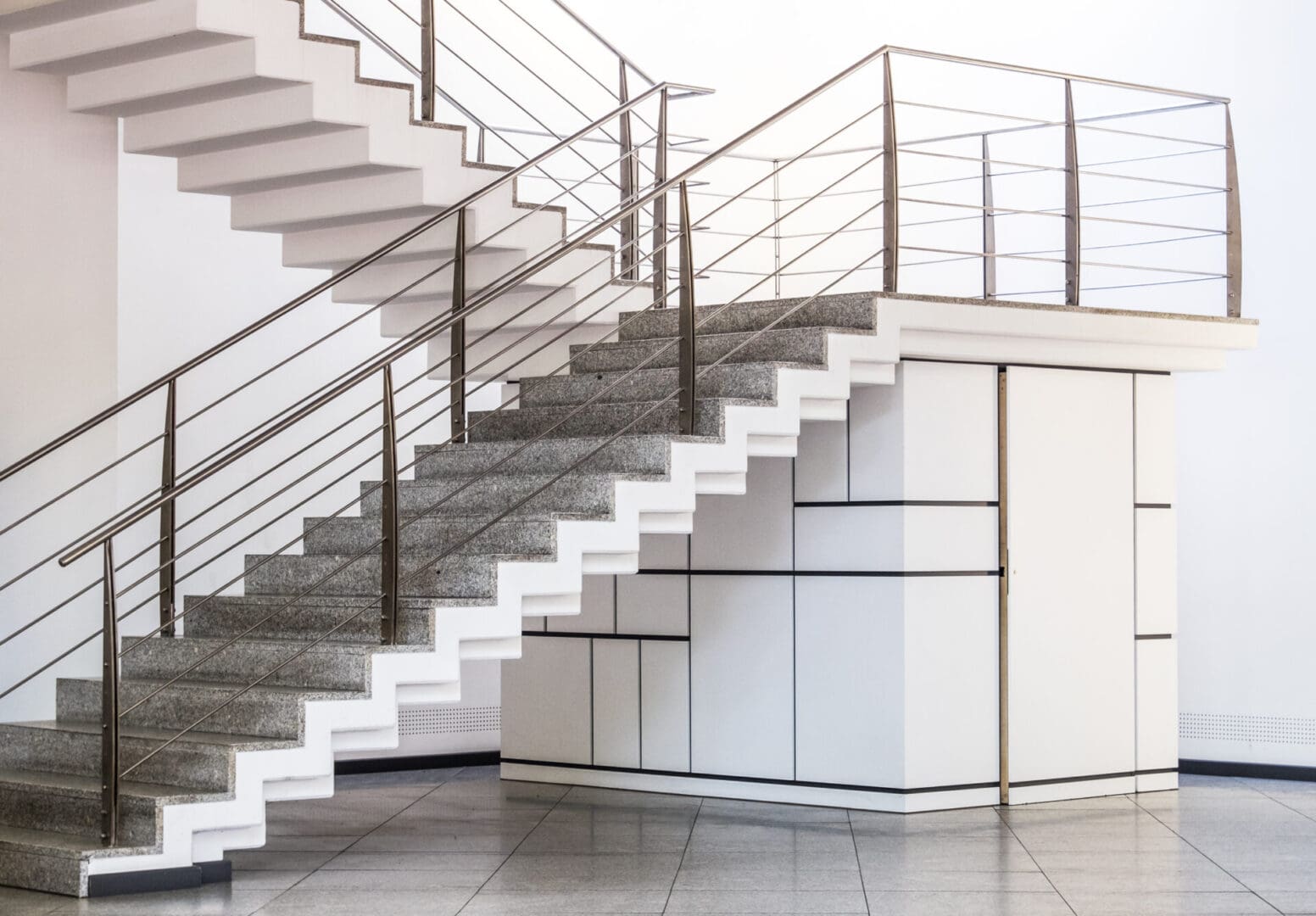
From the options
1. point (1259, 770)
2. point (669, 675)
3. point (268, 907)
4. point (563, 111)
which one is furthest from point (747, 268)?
point (268, 907)

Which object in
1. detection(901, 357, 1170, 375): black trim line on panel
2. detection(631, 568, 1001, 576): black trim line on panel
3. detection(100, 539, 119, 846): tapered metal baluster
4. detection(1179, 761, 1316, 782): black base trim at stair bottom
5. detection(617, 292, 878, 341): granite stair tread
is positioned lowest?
detection(1179, 761, 1316, 782): black base trim at stair bottom

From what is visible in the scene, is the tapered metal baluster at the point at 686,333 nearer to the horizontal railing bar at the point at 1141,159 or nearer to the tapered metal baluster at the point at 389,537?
the tapered metal baluster at the point at 389,537

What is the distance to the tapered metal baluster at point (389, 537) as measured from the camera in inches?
206

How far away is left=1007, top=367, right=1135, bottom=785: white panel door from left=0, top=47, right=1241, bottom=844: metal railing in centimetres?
59

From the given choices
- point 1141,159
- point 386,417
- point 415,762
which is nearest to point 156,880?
point 386,417

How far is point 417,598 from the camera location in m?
5.57

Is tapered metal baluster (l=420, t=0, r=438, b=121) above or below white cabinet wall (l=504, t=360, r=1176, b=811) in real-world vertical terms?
above

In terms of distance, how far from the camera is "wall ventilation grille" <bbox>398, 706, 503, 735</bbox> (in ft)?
28.0

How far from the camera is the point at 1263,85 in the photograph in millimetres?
8219

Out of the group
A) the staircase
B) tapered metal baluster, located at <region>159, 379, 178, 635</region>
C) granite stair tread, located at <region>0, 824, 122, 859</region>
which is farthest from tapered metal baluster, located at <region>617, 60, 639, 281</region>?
granite stair tread, located at <region>0, 824, 122, 859</region>

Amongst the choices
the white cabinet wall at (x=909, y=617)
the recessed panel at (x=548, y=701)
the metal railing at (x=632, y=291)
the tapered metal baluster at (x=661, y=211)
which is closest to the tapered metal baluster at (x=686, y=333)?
the metal railing at (x=632, y=291)

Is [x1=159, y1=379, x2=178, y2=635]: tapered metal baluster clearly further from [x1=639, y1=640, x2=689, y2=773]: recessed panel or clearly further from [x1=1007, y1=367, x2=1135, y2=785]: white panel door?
[x1=1007, y1=367, x2=1135, y2=785]: white panel door

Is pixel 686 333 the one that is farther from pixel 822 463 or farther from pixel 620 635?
pixel 620 635

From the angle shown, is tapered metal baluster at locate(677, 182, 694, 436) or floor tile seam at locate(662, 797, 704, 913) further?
tapered metal baluster at locate(677, 182, 694, 436)
